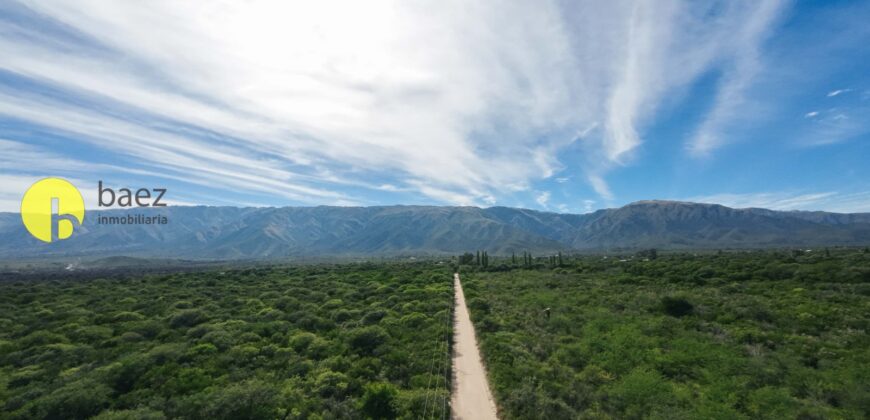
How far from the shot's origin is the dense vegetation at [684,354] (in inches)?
643

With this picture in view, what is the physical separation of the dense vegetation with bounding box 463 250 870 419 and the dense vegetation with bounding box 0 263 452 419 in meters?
5.50

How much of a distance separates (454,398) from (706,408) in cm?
1190

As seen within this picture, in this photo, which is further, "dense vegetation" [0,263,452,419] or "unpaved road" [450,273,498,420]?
"unpaved road" [450,273,498,420]

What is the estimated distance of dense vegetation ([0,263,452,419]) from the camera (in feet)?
54.3

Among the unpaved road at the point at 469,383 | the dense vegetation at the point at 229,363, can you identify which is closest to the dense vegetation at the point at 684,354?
the unpaved road at the point at 469,383

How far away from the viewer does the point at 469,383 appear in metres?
20.0

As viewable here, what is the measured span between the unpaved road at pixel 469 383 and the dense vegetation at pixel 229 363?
2.76 feet

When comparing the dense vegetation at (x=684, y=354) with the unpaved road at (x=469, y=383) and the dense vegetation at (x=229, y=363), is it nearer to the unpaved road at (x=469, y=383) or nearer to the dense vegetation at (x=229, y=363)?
the unpaved road at (x=469, y=383)

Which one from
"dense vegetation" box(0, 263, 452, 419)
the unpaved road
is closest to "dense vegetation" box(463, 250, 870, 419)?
the unpaved road

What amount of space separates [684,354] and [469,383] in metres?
14.3

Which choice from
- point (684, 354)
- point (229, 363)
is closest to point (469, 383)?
point (684, 354)

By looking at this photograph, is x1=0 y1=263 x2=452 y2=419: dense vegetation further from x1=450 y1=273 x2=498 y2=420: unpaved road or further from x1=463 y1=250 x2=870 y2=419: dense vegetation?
x1=463 y1=250 x2=870 y2=419: dense vegetation

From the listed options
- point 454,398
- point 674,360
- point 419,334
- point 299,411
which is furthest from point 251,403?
point 674,360

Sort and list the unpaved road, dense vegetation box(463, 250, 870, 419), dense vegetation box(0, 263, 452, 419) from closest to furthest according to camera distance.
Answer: dense vegetation box(463, 250, 870, 419), dense vegetation box(0, 263, 452, 419), the unpaved road
